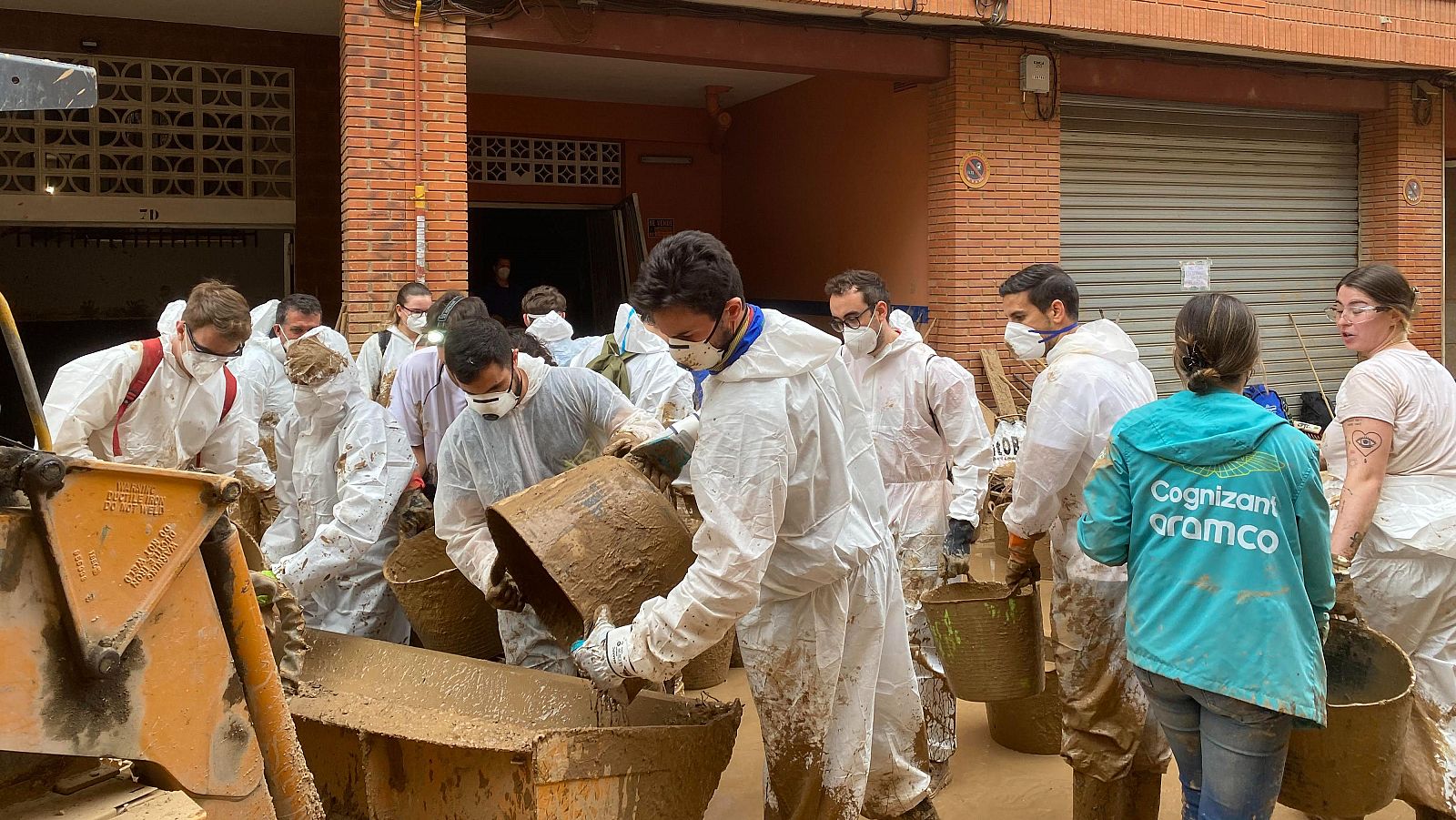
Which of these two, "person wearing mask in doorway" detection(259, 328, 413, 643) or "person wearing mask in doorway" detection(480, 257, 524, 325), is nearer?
"person wearing mask in doorway" detection(259, 328, 413, 643)

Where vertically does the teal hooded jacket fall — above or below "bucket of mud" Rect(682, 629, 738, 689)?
above

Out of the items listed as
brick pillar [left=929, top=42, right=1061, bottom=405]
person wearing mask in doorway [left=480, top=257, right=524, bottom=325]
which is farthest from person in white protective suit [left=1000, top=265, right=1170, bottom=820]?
person wearing mask in doorway [left=480, top=257, right=524, bottom=325]

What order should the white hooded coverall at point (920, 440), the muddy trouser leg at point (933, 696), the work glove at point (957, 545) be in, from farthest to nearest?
the white hooded coverall at point (920, 440) → the work glove at point (957, 545) → the muddy trouser leg at point (933, 696)

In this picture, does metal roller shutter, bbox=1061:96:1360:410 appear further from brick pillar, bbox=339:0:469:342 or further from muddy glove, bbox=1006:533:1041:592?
muddy glove, bbox=1006:533:1041:592

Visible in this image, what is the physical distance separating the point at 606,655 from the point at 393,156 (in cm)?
607

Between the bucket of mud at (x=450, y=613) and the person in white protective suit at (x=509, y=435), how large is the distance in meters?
0.20

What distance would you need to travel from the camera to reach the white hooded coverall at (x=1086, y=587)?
12.0 feet

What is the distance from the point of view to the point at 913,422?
5.02m

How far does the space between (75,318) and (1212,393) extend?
49.6 ft

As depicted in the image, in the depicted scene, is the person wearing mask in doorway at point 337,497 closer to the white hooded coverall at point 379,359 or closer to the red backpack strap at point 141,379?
the red backpack strap at point 141,379

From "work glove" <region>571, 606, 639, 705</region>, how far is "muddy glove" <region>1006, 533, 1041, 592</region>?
5.09 feet

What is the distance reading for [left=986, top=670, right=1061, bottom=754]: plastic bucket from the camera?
4641 millimetres

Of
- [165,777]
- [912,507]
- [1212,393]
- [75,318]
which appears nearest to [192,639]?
[165,777]

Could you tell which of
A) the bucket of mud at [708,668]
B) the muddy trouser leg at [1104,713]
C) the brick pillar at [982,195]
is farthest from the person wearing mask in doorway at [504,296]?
the muddy trouser leg at [1104,713]
